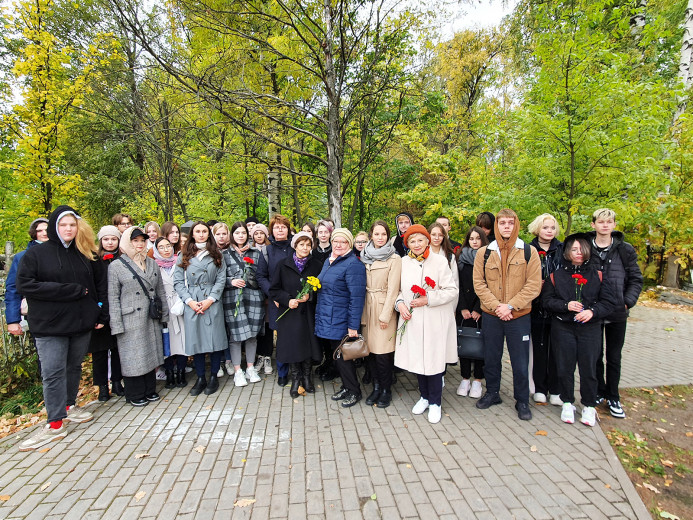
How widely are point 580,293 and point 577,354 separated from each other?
68 cm

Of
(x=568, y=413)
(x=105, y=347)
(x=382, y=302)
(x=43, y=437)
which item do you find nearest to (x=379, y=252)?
(x=382, y=302)

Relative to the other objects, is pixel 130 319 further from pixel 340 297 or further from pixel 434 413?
pixel 434 413

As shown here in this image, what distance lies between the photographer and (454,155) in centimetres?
1017

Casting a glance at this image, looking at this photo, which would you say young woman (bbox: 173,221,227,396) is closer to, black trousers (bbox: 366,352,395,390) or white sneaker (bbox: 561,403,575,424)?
Result: black trousers (bbox: 366,352,395,390)

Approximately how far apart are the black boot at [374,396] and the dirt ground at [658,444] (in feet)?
7.88

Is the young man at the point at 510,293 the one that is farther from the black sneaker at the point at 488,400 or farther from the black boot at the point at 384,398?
the black boot at the point at 384,398

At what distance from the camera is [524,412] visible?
12.7ft

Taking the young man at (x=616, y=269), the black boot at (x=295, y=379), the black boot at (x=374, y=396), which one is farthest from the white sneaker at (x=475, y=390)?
the black boot at (x=295, y=379)

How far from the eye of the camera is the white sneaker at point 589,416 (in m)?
3.71

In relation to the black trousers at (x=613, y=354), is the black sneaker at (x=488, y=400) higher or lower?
lower

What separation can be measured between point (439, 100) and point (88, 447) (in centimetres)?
1052

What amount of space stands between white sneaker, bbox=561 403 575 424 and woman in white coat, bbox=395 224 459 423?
129 centimetres

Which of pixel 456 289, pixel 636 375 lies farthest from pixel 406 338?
pixel 636 375

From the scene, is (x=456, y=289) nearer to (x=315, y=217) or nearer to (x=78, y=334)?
(x=78, y=334)
